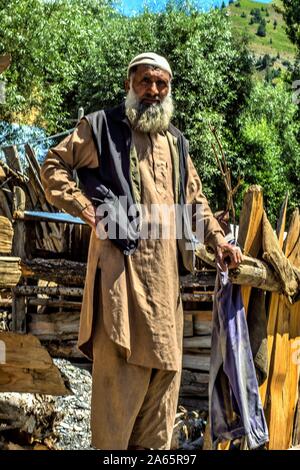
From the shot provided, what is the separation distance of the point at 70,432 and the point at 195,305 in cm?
308

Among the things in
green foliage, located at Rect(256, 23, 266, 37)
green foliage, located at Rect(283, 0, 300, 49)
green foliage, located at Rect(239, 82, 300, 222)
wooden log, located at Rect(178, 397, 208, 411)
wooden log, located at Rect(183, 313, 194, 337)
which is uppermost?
green foliage, located at Rect(256, 23, 266, 37)

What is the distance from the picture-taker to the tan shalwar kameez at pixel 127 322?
350 centimetres

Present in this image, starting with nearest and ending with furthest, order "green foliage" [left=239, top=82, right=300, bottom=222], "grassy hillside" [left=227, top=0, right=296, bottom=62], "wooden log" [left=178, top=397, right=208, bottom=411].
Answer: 1. "wooden log" [left=178, top=397, right=208, bottom=411]
2. "green foliage" [left=239, top=82, right=300, bottom=222]
3. "grassy hillside" [left=227, top=0, right=296, bottom=62]

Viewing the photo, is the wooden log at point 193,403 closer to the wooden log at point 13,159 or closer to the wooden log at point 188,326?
the wooden log at point 188,326

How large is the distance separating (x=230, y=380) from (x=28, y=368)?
0.96m

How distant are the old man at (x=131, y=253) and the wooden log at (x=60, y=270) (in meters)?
4.45

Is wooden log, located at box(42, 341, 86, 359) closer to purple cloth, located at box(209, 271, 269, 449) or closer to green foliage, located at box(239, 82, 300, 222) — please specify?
purple cloth, located at box(209, 271, 269, 449)

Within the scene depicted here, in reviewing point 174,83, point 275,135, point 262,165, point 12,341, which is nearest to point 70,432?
point 12,341

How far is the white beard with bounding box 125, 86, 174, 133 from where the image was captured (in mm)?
3713

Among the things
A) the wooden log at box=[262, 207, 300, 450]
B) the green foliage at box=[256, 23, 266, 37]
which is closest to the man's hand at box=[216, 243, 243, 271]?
the wooden log at box=[262, 207, 300, 450]

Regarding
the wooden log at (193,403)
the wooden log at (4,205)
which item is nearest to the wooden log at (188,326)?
the wooden log at (193,403)

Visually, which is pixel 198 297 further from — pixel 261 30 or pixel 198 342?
pixel 261 30

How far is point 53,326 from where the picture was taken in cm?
898

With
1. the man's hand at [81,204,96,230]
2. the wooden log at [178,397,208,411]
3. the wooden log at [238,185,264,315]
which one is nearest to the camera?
the man's hand at [81,204,96,230]
